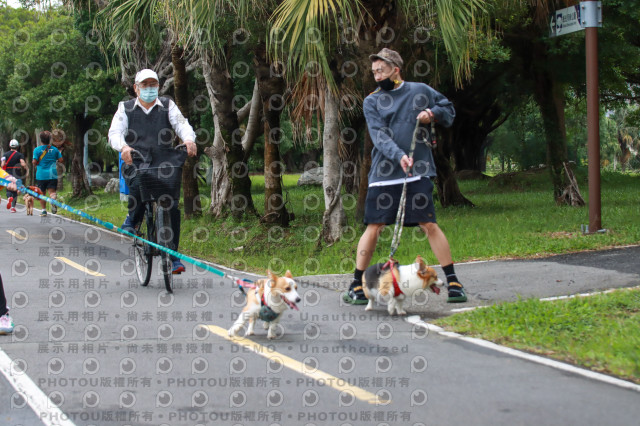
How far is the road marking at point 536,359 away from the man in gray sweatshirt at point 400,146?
840 mm

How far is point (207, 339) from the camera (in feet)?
19.6

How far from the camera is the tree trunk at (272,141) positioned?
16.1 m

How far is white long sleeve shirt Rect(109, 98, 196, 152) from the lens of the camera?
309 inches

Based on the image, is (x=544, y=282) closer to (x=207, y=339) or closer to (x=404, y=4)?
(x=207, y=339)

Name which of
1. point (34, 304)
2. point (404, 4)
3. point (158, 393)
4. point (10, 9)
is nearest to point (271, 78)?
point (404, 4)

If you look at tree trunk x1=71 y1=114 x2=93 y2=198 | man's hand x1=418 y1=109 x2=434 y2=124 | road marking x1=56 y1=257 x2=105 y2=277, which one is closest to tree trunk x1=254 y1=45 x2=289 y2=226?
road marking x1=56 y1=257 x2=105 y2=277

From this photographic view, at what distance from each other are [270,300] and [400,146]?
2012 millimetres

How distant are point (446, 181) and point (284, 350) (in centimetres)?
1570

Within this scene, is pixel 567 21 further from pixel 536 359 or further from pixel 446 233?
pixel 536 359

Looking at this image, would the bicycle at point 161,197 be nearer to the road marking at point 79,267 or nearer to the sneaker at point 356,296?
the sneaker at point 356,296

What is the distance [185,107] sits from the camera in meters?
18.6

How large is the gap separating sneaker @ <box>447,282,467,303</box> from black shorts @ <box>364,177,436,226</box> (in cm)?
63

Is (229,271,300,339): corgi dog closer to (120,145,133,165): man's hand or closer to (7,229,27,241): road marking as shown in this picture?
(120,145,133,165): man's hand

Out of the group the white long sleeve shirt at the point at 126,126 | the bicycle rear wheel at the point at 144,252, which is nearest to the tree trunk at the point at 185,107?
the bicycle rear wheel at the point at 144,252
